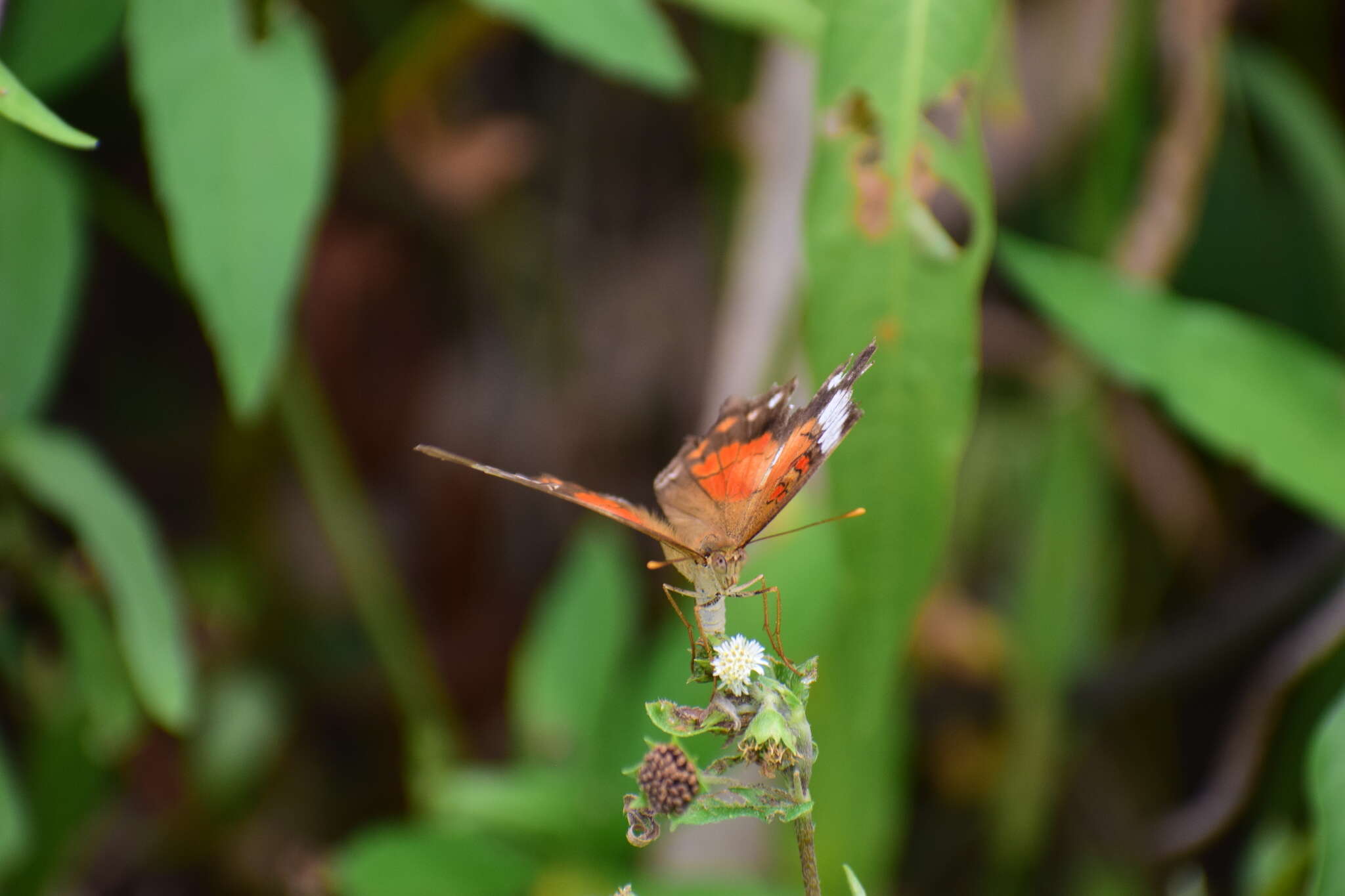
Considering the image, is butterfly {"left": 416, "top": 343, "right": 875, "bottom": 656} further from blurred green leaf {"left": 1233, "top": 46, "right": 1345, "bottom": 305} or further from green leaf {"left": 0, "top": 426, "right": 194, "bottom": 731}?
blurred green leaf {"left": 1233, "top": 46, "right": 1345, "bottom": 305}

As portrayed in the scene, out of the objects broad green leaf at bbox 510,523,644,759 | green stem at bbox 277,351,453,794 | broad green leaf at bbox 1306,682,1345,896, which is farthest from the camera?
green stem at bbox 277,351,453,794

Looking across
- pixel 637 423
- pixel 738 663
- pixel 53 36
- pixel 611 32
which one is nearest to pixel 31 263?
pixel 53 36

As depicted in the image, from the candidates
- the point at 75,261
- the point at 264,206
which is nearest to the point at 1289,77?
the point at 264,206

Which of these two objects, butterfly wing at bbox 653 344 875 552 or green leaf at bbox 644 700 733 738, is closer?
green leaf at bbox 644 700 733 738

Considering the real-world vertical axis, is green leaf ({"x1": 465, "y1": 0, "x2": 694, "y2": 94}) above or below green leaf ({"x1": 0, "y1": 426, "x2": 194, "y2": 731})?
above

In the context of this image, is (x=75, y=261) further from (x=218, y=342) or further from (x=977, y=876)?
(x=977, y=876)

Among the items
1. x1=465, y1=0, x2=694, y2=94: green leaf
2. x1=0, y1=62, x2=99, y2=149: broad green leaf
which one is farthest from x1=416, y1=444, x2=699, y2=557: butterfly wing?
x1=465, y1=0, x2=694, y2=94: green leaf
